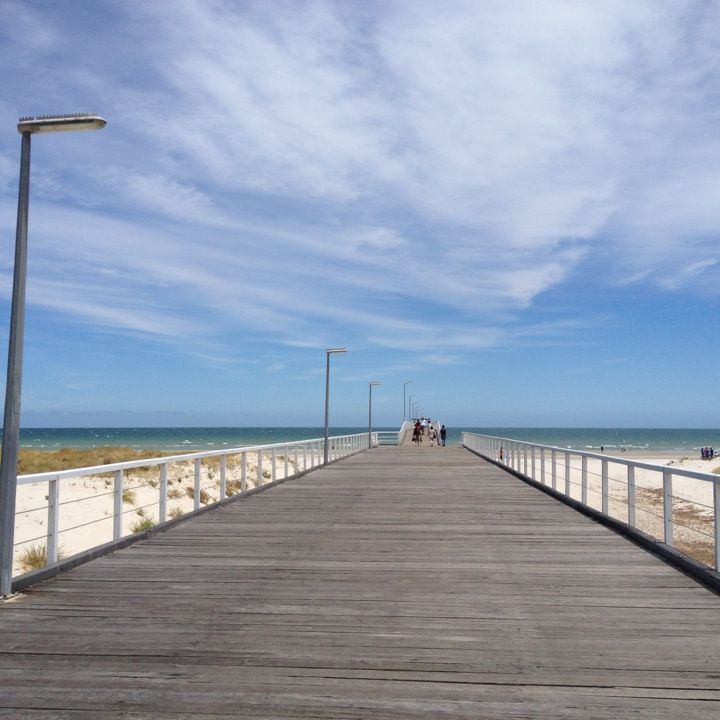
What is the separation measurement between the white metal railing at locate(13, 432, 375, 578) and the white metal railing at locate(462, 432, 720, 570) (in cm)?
542

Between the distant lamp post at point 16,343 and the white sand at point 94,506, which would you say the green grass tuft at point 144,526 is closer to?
the white sand at point 94,506

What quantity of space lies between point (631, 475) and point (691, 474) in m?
2.14

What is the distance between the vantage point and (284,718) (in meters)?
3.89

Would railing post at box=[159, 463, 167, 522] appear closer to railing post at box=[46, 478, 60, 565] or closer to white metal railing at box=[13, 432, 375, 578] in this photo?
white metal railing at box=[13, 432, 375, 578]

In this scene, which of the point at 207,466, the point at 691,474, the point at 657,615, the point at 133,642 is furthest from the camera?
the point at 207,466

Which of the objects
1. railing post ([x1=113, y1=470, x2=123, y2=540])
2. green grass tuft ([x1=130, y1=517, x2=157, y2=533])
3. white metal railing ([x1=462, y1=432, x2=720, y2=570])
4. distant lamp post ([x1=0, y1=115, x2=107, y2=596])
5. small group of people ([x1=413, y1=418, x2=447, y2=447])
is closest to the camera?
distant lamp post ([x1=0, y1=115, x2=107, y2=596])

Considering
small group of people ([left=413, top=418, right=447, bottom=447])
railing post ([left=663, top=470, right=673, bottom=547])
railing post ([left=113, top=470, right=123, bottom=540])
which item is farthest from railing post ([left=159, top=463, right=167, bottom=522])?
small group of people ([left=413, top=418, right=447, bottom=447])

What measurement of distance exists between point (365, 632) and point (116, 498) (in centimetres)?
384

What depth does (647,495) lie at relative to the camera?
33.7 m

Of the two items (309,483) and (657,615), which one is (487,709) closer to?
(657,615)

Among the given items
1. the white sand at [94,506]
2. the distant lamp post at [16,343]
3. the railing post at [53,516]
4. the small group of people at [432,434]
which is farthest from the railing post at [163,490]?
the small group of people at [432,434]

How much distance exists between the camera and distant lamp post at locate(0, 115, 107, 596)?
6.37 metres

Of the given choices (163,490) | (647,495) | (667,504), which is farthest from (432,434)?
(667,504)

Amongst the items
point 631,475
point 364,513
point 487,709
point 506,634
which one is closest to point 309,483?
point 364,513
